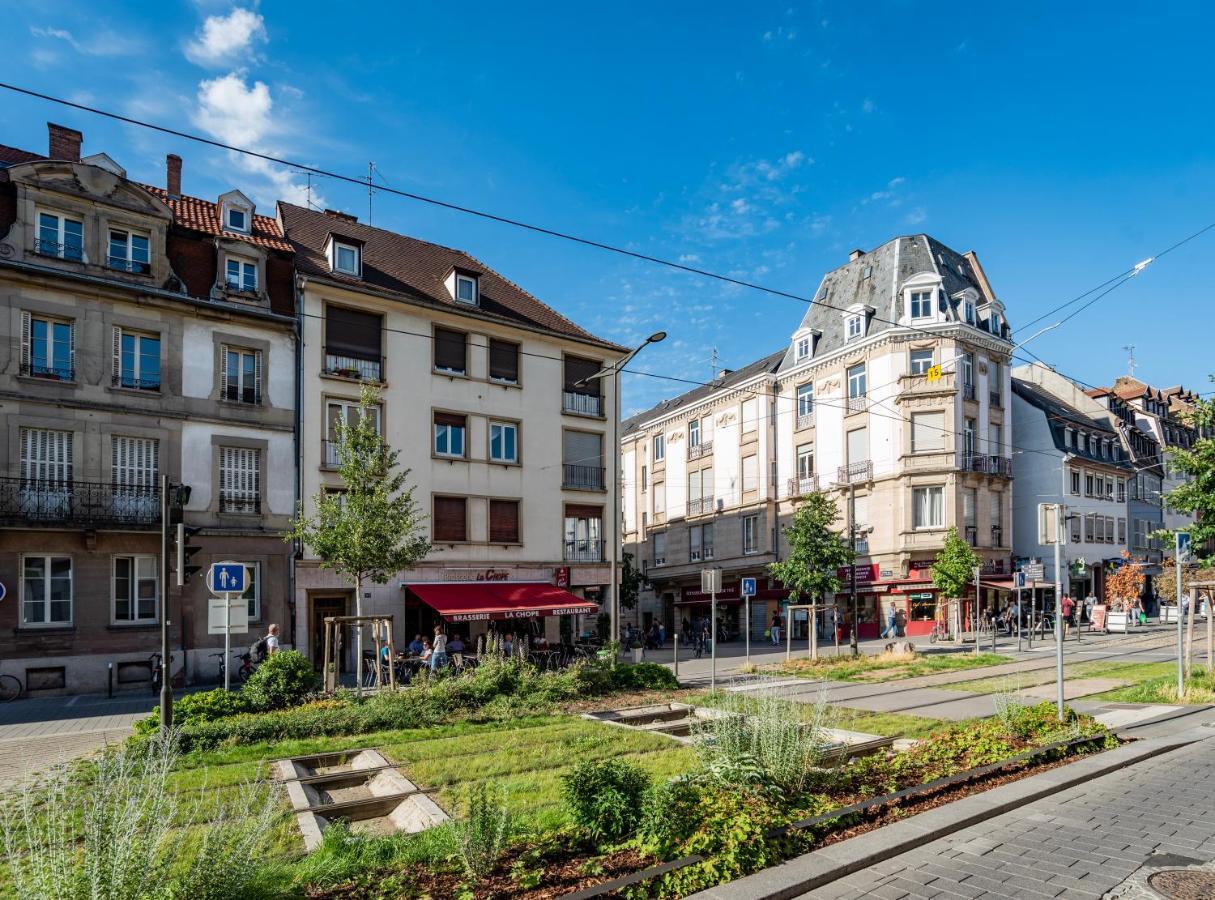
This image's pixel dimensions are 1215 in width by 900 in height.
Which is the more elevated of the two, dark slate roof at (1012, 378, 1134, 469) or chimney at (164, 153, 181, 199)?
chimney at (164, 153, 181, 199)

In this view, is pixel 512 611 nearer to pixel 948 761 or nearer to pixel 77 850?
pixel 948 761

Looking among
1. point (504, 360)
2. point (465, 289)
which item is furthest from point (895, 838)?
point (465, 289)

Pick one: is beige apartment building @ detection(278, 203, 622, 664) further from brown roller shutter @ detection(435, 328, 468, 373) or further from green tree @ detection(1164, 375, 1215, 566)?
green tree @ detection(1164, 375, 1215, 566)

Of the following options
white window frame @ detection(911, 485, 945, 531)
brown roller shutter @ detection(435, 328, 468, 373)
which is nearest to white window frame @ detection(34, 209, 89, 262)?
brown roller shutter @ detection(435, 328, 468, 373)

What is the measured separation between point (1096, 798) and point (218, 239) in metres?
24.3

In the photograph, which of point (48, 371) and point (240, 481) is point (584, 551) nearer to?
point (240, 481)

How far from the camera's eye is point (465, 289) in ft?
95.7

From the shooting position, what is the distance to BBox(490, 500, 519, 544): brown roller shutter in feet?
93.7

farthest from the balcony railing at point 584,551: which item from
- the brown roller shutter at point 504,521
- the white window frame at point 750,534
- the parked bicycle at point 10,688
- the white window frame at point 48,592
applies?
the parked bicycle at point 10,688

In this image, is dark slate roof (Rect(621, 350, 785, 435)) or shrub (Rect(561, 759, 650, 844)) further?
dark slate roof (Rect(621, 350, 785, 435))

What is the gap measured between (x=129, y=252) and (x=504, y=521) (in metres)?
14.0

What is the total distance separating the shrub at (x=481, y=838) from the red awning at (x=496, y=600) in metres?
19.0

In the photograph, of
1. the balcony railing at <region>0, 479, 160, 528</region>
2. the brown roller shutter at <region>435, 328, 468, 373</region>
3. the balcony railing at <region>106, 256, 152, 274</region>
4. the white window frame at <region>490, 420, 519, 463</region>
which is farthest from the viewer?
the white window frame at <region>490, 420, 519, 463</region>

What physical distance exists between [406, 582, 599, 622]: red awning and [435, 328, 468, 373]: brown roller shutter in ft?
24.6
